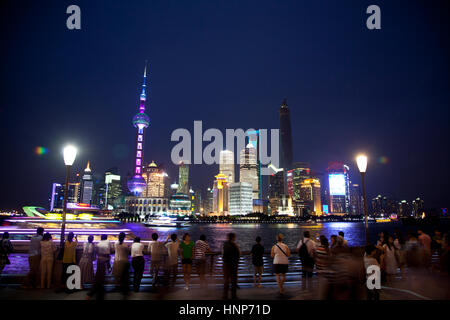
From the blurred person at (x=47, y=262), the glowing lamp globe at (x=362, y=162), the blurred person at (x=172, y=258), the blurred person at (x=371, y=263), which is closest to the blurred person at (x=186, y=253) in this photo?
the blurred person at (x=172, y=258)

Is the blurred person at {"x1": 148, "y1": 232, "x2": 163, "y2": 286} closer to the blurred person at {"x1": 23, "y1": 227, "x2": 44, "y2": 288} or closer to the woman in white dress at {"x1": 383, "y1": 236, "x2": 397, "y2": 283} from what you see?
the blurred person at {"x1": 23, "y1": 227, "x2": 44, "y2": 288}

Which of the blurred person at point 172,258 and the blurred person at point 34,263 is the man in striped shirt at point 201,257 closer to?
the blurred person at point 172,258

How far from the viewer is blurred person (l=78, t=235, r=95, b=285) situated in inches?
401

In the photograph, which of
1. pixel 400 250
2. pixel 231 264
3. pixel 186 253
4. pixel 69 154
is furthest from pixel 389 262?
pixel 69 154

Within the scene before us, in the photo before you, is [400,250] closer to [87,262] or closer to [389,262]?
[389,262]

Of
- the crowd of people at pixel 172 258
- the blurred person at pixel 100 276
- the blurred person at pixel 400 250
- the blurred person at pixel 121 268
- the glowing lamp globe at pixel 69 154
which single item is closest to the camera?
the blurred person at pixel 100 276

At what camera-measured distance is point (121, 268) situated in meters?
9.84

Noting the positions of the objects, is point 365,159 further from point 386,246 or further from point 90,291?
point 90,291

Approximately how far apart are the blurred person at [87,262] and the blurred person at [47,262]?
3.26 feet

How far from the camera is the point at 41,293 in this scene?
9539mm

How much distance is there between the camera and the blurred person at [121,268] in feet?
31.8

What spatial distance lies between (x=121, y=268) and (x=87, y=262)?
5.38 ft
